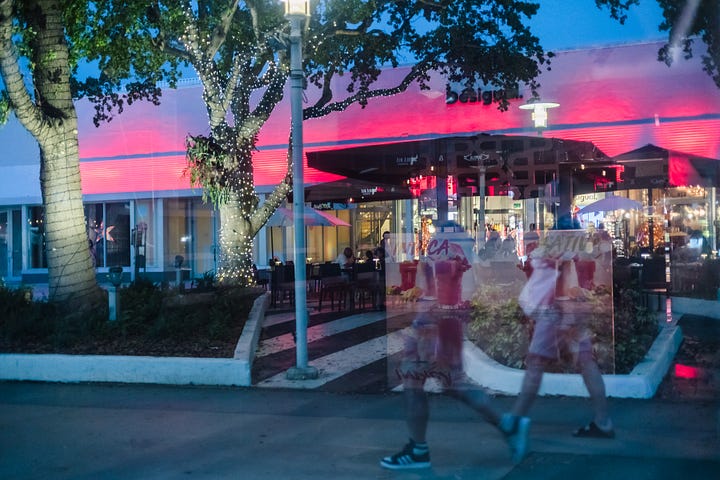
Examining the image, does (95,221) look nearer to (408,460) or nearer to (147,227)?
(147,227)

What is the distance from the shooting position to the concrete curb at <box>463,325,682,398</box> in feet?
24.2

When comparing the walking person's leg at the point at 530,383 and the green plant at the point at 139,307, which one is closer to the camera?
the walking person's leg at the point at 530,383

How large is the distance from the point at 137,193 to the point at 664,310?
52.7 ft

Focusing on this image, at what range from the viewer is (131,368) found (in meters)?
8.86

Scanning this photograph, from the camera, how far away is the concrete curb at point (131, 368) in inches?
340

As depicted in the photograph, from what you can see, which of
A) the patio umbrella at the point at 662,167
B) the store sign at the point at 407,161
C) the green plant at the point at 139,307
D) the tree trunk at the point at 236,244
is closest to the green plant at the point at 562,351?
the green plant at the point at 139,307

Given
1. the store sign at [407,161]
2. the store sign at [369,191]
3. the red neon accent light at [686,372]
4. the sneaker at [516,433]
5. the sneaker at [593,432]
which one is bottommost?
the sneaker at [593,432]

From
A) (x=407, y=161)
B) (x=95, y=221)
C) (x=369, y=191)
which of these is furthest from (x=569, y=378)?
(x=95, y=221)

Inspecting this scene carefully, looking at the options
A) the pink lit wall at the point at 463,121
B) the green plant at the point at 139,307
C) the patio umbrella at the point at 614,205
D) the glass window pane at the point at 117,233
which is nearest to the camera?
the green plant at the point at 139,307

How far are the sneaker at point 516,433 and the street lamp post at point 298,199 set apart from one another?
11.7 ft

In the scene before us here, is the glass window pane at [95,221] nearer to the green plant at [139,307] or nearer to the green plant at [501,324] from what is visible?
the green plant at [139,307]

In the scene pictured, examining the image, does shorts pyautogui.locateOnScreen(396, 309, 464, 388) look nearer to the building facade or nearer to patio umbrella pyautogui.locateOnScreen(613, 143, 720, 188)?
the building facade

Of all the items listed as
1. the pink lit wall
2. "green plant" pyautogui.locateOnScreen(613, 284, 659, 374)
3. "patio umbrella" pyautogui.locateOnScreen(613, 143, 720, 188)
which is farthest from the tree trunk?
the pink lit wall

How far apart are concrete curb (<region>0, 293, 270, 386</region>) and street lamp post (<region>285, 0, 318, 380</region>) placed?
60 cm
